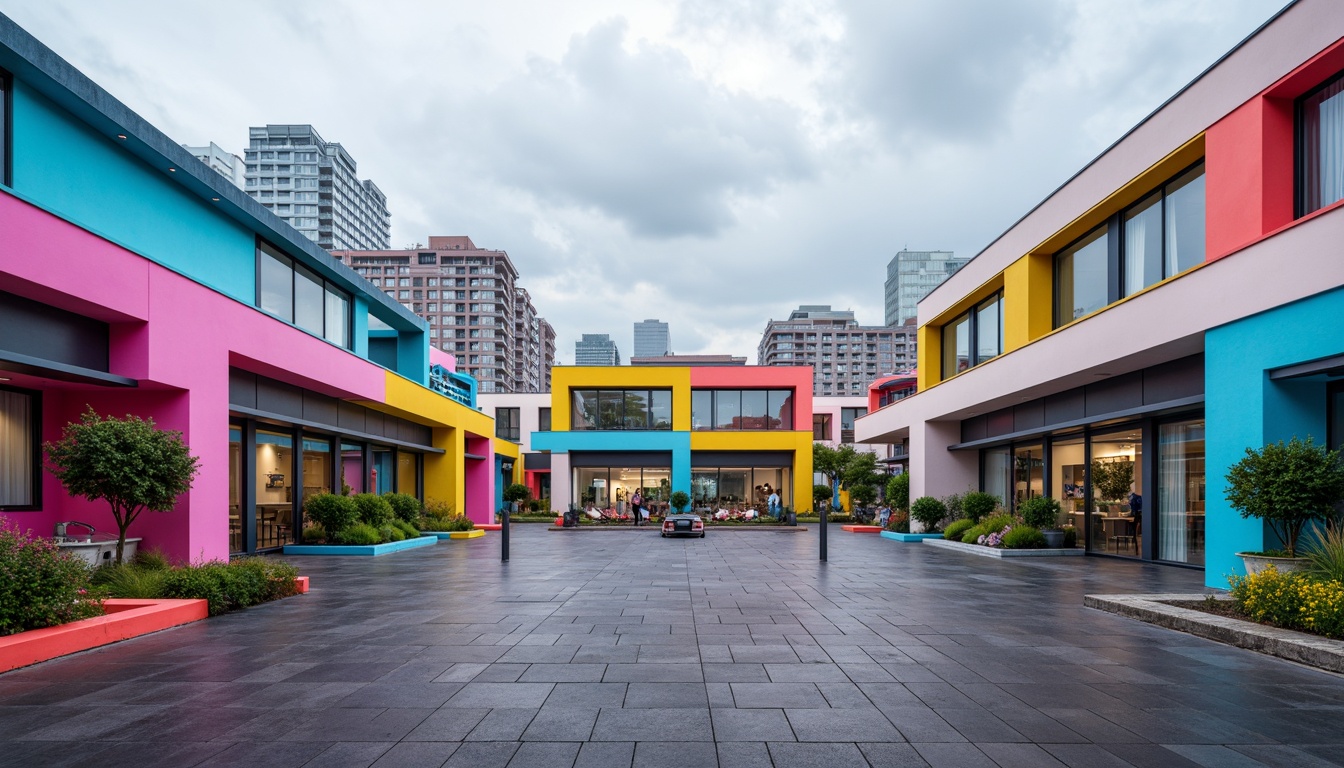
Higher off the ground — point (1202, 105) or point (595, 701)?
point (1202, 105)

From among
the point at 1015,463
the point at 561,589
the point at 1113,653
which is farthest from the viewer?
the point at 1015,463

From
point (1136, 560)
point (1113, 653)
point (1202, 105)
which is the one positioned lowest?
point (1136, 560)

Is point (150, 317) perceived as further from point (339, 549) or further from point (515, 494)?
point (515, 494)

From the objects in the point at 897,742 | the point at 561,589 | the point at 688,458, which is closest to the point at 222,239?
the point at 561,589

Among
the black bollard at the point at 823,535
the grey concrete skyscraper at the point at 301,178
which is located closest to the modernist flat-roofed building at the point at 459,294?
the grey concrete skyscraper at the point at 301,178

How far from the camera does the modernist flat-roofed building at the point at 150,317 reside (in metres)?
9.55

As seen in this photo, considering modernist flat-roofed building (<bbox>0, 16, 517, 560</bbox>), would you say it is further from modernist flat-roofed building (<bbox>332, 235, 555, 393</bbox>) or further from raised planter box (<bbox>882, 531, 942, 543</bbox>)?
modernist flat-roofed building (<bbox>332, 235, 555, 393</bbox>)

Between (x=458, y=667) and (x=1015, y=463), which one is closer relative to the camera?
(x=458, y=667)

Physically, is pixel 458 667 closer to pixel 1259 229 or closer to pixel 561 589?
pixel 561 589

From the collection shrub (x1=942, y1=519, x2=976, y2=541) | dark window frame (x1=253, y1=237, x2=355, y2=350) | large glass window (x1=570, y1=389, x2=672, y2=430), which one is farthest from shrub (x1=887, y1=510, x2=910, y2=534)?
dark window frame (x1=253, y1=237, x2=355, y2=350)

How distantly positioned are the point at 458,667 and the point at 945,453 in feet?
71.0

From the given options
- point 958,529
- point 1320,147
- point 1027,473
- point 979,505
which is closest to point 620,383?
point 958,529

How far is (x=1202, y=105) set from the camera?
12164 millimetres

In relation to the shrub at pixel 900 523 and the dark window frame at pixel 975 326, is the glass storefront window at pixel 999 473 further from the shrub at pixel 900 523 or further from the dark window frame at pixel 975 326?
the shrub at pixel 900 523
